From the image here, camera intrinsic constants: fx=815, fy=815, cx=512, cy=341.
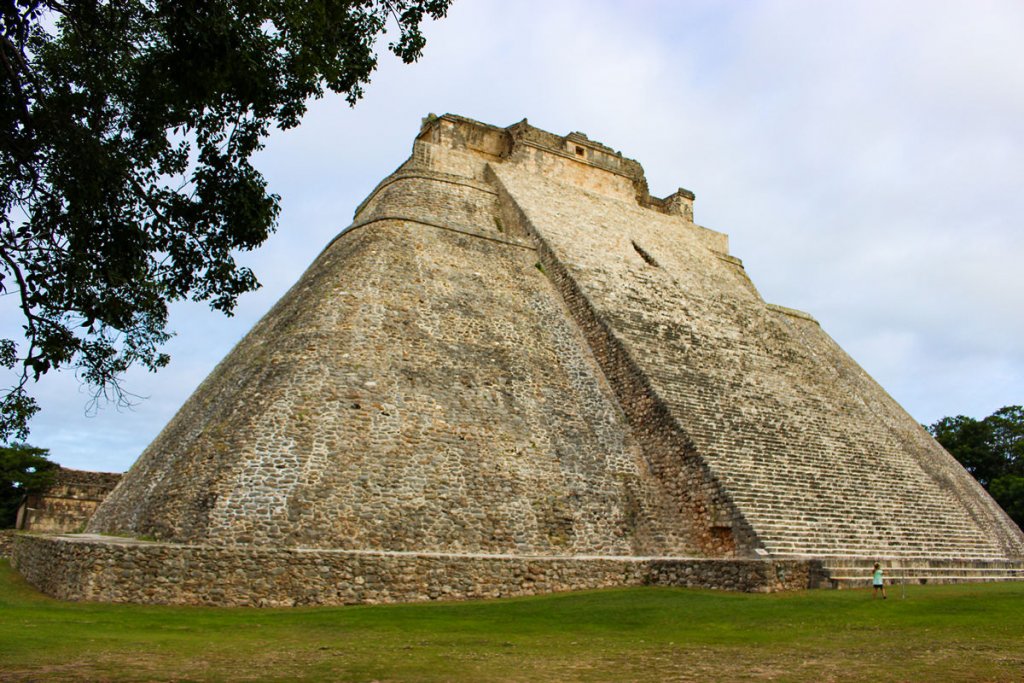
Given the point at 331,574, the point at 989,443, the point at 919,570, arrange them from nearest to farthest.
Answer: the point at 331,574
the point at 919,570
the point at 989,443

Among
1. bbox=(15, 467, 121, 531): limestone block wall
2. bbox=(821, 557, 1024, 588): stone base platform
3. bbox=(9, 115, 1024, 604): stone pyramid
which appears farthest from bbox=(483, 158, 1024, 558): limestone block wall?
bbox=(15, 467, 121, 531): limestone block wall

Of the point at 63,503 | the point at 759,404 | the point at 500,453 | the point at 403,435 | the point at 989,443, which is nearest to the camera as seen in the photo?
the point at 403,435

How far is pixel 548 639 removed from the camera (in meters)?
7.28

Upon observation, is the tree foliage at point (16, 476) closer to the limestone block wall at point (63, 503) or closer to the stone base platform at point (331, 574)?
the limestone block wall at point (63, 503)

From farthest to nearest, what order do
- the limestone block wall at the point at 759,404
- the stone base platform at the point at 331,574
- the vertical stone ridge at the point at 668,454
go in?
the limestone block wall at the point at 759,404, the vertical stone ridge at the point at 668,454, the stone base platform at the point at 331,574

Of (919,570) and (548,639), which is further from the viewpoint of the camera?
(919,570)

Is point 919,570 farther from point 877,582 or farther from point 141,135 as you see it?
point 141,135

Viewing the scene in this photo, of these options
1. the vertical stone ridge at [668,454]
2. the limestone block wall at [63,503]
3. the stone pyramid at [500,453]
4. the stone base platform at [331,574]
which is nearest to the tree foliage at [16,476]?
the limestone block wall at [63,503]

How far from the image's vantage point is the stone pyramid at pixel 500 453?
33.1 ft

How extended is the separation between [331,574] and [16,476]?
18418 millimetres

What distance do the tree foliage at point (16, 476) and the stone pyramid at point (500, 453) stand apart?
11437mm

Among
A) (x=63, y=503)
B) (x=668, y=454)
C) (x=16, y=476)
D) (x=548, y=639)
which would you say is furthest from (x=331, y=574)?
(x=16, y=476)

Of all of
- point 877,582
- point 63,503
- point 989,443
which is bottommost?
point 877,582

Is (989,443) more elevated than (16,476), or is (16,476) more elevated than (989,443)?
(989,443)
